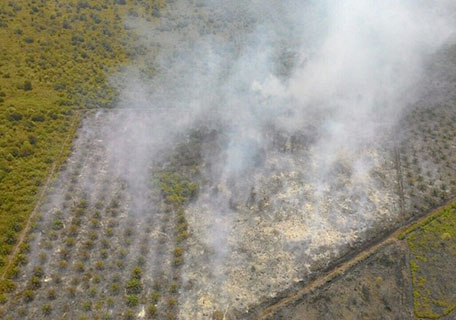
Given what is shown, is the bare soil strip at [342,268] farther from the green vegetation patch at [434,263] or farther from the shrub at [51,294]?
the shrub at [51,294]

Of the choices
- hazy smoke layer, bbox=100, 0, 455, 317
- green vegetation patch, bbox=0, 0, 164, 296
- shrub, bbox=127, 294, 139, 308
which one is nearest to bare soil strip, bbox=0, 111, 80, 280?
green vegetation patch, bbox=0, 0, 164, 296

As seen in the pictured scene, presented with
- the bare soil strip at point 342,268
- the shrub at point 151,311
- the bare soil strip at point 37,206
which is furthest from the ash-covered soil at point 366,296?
the bare soil strip at point 37,206

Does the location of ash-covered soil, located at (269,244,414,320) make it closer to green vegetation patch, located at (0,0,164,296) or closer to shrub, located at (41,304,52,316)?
shrub, located at (41,304,52,316)

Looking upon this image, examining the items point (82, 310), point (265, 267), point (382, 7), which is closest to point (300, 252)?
point (265, 267)

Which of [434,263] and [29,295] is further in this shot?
[434,263]

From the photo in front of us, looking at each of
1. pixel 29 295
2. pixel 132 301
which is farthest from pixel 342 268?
pixel 29 295

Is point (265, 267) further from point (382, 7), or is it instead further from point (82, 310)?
point (382, 7)

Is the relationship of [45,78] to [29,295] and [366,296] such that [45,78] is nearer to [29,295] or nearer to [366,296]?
[29,295]
